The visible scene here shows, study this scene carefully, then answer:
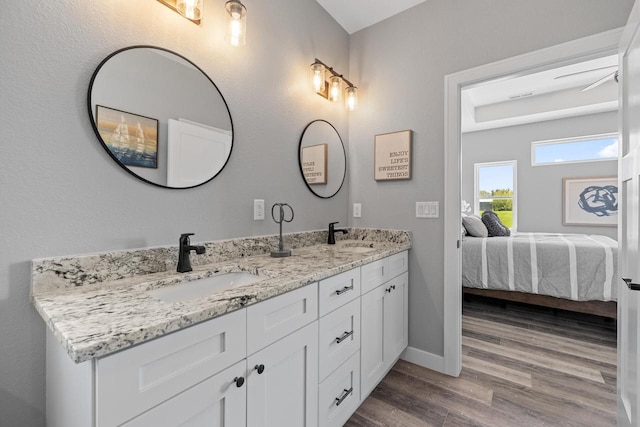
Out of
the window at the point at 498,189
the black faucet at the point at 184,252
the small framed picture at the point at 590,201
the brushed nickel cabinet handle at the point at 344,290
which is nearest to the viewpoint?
the black faucet at the point at 184,252

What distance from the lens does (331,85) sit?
7.19 ft

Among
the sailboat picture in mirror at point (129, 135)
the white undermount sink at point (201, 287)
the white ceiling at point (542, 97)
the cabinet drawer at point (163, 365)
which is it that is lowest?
the cabinet drawer at point (163, 365)

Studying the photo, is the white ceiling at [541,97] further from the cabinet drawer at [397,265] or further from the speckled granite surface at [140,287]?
the speckled granite surface at [140,287]

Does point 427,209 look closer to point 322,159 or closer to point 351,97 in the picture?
point 322,159

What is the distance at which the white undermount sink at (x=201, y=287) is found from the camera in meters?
1.07

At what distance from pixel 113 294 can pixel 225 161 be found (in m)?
0.79

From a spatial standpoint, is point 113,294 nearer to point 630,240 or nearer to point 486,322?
point 630,240

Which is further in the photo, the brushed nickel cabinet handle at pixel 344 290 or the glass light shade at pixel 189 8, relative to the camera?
the brushed nickel cabinet handle at pixel 344 290

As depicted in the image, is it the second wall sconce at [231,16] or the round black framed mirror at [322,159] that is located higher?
the second wall sconce at [231,16]

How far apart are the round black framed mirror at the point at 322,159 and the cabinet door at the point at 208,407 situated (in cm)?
138

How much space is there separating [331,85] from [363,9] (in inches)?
25.0

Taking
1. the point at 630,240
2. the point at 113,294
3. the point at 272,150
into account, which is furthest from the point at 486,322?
the point at 113,294

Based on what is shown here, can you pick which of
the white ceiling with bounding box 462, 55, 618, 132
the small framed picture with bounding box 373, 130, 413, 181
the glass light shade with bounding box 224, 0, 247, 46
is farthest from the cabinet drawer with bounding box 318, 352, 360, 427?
the white ceiling with bounding box 462, 55, 618, 132

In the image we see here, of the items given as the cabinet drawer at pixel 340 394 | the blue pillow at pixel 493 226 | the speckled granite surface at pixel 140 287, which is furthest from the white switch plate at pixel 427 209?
the blue pillow at pixel 493 226
